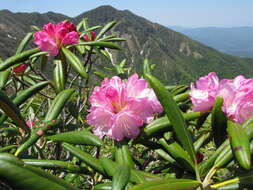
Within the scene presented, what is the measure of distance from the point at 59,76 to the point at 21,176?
0.90 m

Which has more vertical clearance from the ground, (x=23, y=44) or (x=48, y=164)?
(x=23, y=44)

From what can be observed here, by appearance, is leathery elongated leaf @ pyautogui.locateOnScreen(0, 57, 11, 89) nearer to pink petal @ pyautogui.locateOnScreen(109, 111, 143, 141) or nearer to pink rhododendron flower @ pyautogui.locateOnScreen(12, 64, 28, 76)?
pink rhododendron flower @ pyautogui.locateOnScreen(12, 64, 28, 76)

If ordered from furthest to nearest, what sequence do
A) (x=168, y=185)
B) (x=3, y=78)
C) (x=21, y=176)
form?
1. (x=3, y=78)
2. (x=168, y=185)
3. (x=21, y=176)

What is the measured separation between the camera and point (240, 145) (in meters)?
0.65

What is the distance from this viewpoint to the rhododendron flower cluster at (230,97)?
0.84 metres

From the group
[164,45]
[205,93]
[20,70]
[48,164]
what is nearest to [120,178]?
[48,164]

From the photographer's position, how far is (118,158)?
32.1 inches

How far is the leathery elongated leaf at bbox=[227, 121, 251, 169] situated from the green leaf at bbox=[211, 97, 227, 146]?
0.25 ft

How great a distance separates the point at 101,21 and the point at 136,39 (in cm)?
2365

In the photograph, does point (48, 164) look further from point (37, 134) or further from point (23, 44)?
point (23, 44)

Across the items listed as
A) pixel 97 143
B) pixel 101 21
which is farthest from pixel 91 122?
pixel 101 21

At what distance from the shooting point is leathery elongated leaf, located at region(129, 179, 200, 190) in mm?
550

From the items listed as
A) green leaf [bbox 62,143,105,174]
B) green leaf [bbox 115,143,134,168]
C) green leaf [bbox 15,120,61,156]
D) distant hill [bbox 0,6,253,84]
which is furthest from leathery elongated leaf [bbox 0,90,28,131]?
distant hill [bbox 0,6,253,84]

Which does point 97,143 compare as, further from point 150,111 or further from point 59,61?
point 59,61
